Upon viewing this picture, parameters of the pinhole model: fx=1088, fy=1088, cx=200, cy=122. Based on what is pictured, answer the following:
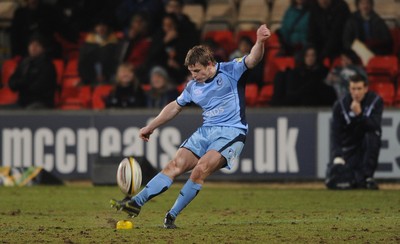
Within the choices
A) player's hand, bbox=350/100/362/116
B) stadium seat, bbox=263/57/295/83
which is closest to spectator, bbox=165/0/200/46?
stadium seat, bbox=263/57/295/83

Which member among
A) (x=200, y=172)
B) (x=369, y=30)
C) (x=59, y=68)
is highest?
(x=369, y=30)

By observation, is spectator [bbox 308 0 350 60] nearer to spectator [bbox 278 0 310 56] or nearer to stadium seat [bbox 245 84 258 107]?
spectator [bbox 278 0 310 56]

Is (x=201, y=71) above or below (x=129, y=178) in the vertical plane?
above

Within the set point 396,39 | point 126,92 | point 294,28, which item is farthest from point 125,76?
point 396,39

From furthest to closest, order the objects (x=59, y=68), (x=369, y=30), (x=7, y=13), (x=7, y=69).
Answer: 1. (x=7, y=13)
2. (x=7, y=69)
3. (x=59, y=68)
4. (x=369, y=30)

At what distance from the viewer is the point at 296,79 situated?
18.6 metres

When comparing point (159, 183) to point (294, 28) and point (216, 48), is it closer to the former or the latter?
point (216, 48)

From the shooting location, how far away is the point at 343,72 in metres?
18.3

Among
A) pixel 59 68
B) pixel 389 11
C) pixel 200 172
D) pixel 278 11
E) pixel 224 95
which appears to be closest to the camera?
pixel 200 172

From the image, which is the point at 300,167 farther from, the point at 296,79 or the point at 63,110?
the point at 63,110

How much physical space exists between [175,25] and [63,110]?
3.07 m

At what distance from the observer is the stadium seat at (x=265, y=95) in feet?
62.0

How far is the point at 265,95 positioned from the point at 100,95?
10.1 ft

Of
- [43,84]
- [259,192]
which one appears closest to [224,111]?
[259,192]
